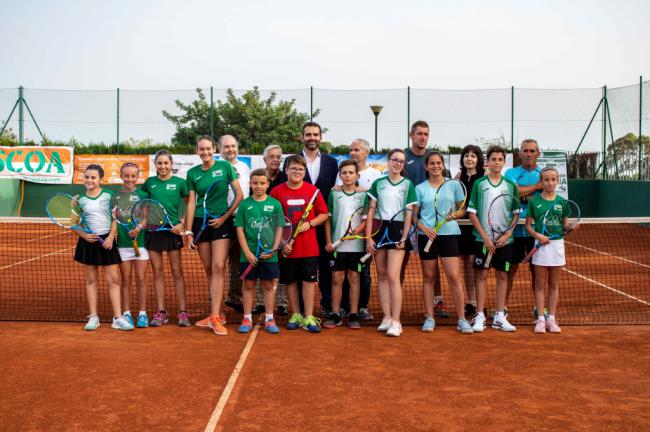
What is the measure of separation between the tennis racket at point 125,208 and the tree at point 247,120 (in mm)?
12925

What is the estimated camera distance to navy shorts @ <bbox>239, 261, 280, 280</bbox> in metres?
5.51

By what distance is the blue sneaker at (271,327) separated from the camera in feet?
18.1

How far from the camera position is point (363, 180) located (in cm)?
596

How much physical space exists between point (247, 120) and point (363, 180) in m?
16.5

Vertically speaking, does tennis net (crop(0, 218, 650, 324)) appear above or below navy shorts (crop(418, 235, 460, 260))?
below

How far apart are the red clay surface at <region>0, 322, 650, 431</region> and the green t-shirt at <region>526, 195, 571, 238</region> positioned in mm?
892

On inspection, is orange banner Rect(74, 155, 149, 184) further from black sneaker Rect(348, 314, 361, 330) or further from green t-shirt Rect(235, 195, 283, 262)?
black sneaker Rect(348, 314, 361, 330)

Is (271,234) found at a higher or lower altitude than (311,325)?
higher

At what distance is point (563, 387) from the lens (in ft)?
13.6

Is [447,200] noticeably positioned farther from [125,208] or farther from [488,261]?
[125,208]

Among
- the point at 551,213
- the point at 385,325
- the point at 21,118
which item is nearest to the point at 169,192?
the point at 385,325

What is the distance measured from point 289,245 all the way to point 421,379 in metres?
1.77

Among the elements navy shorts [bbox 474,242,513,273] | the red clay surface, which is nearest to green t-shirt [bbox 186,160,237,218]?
the red clay surface

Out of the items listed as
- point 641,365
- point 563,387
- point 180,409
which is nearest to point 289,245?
point 180,409
